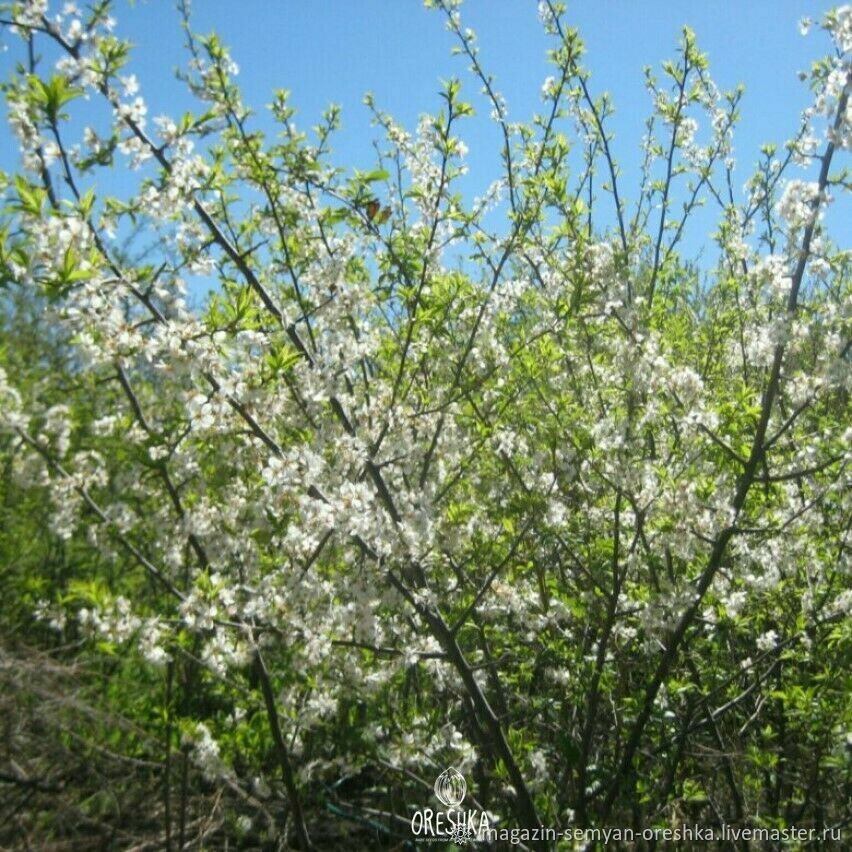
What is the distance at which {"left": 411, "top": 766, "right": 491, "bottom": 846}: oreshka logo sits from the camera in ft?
11.1

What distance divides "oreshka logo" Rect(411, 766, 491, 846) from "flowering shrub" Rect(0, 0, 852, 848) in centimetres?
7

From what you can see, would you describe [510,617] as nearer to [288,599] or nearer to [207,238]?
[288,599]

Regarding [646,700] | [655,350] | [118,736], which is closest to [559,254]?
[655,350]

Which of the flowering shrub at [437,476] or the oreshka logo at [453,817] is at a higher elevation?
the flowering shrub at [437,476]

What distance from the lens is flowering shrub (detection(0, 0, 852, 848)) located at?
9.45 feet

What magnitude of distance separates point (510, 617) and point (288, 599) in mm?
1603

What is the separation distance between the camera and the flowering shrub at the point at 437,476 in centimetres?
288

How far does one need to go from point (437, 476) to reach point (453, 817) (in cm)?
145

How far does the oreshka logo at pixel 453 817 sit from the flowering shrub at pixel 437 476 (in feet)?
0.23

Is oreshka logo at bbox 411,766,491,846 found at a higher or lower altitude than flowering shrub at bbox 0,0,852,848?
lower

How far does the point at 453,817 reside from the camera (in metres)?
3.47

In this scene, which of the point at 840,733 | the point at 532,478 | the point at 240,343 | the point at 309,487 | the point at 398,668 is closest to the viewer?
the point at 240,343

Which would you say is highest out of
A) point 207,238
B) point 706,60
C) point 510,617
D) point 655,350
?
point 706,60

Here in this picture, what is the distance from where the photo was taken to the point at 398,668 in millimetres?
Answer: 3650
